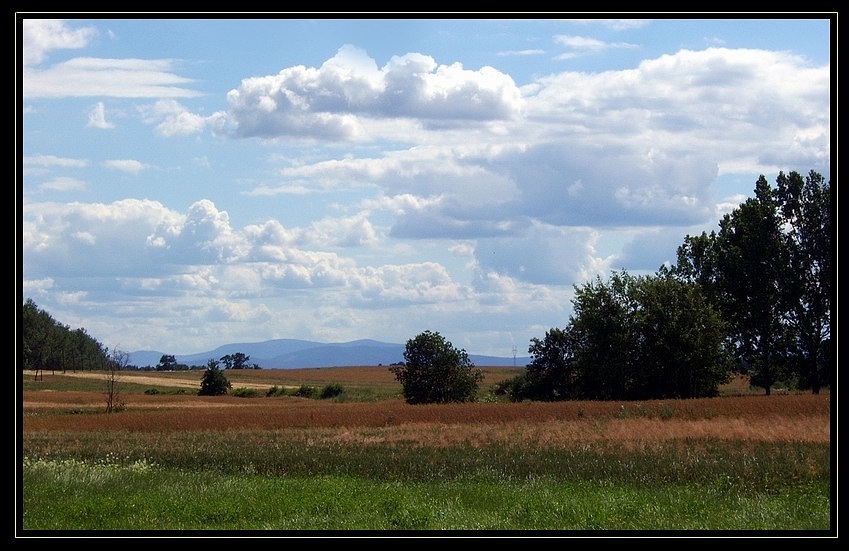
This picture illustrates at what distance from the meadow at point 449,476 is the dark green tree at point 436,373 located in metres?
27.3

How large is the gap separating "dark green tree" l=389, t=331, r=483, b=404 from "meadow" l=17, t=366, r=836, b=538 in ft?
89.5

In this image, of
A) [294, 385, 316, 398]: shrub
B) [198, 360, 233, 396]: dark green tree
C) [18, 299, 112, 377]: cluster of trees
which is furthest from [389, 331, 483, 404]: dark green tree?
[18, 299, 112, 377]: cluster of trees

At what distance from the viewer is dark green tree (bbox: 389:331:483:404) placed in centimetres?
7562

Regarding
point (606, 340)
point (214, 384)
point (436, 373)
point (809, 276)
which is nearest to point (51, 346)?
point (214, 384)

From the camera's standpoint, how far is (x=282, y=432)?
140ft

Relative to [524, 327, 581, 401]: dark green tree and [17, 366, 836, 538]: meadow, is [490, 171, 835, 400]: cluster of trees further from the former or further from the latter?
[17, 366, 836, 538]: meadow

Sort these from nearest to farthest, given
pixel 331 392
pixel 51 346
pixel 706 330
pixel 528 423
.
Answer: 1. pixel 528 423
2. pixel 706 330
3. pixel 331 392
4. pixel 51 346

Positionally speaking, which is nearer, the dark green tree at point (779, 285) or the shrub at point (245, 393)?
the dark green tree at point (779, 285)

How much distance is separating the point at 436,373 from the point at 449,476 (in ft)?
171

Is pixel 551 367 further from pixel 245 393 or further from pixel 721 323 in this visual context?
pixel 245 393

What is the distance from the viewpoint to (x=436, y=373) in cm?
7594

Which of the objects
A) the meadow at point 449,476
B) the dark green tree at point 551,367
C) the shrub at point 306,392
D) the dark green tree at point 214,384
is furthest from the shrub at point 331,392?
the meadow at point 449,476

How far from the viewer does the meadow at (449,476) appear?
50.7 ft

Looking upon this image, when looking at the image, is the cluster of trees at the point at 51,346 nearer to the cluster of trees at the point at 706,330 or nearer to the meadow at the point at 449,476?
the cluster of trees at the point at 706,330
